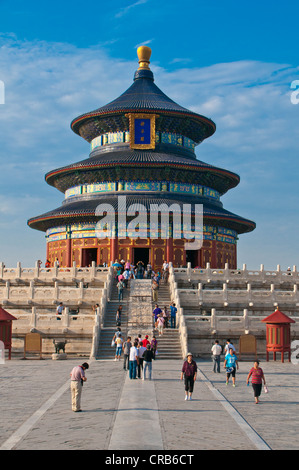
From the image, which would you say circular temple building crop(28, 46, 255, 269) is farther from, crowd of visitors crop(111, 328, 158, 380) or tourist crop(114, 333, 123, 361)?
crowd of visitors crop(111, 328, 158, 380)

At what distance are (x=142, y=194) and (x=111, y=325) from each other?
23.0 metres

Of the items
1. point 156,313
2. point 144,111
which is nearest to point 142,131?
point 144,111

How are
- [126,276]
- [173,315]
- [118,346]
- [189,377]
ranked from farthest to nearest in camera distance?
[126,276], [173,315], [118,346], [189,377]

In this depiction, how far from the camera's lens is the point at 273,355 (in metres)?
32.1

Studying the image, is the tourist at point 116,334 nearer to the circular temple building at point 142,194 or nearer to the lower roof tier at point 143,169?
the circular temple building at point 142,194

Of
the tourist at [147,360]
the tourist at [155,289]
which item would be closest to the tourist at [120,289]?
the tourist at [155,289]

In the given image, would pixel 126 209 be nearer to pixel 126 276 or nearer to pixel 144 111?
pixel 144 111

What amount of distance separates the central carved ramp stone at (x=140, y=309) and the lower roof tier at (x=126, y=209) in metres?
14.6

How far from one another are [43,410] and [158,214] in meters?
35.8

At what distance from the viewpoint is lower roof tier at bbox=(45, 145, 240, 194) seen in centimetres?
5538

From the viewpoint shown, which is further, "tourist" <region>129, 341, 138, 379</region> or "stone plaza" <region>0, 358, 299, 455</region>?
"tourist" <region>129, 341, 138, 379</region>

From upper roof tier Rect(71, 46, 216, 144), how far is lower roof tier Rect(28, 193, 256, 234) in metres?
7.78

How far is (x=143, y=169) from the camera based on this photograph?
5631 centimetres

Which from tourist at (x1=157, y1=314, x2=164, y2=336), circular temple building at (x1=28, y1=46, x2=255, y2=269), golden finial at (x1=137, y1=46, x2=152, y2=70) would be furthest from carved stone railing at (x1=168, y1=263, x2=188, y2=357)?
golden finial at (x1=137, y1=46, x2=152, y2=70)
